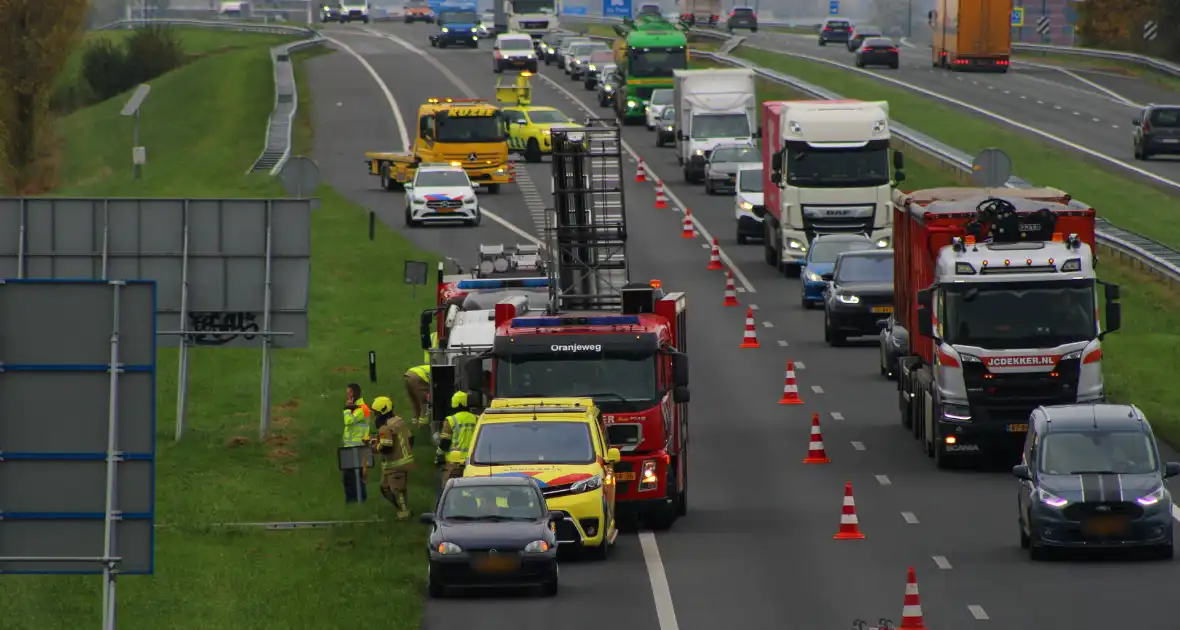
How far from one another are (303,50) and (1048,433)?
95675 mm

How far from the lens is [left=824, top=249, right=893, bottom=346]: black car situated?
42219 millimetres

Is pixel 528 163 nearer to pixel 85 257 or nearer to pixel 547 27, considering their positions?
pixel 85 257

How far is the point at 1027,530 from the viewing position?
958 inches

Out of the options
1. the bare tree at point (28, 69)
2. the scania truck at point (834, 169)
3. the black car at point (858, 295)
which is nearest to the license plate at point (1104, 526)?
the black car at point (858, 295)

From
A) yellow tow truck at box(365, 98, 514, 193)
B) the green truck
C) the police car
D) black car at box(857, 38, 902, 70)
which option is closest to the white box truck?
yellow tow truck at box(365, 98, 514, 193)

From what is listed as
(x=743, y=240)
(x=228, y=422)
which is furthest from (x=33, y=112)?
(x=228, y=422)

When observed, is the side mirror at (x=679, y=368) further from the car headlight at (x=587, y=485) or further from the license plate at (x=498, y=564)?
the license plate at (x=498, y=564)

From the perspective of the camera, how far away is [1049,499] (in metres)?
23.7

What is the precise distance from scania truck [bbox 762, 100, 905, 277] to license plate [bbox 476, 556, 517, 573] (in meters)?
28.9

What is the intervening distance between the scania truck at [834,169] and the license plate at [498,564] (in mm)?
28935

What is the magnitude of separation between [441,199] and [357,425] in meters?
33.0

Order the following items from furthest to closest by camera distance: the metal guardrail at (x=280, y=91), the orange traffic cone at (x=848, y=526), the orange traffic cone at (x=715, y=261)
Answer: the metal guardrail at (x=280, y=91) → the orange traffic cone at (x=715, y=261) → the orange traffic cone at (x=848, y=526)

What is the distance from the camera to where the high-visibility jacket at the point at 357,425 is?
92.4ft

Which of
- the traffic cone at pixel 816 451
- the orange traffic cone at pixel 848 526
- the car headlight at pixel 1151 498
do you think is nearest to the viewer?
the car headlight at pixel 1151 498
